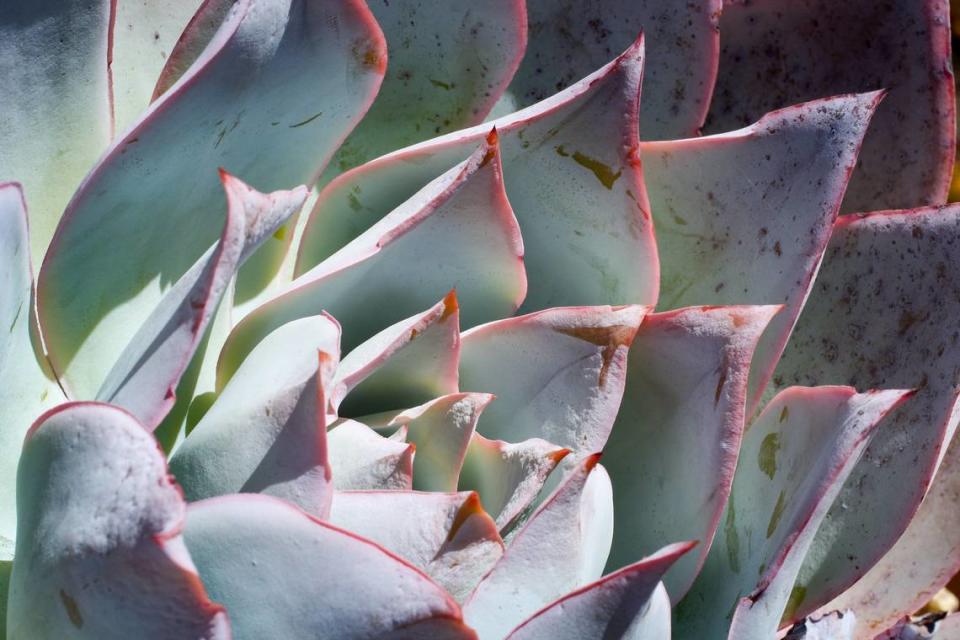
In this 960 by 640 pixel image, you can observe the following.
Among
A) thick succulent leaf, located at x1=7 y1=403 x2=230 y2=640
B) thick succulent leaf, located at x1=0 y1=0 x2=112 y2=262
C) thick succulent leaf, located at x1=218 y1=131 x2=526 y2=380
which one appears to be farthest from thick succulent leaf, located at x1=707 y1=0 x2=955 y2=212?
thick succulent leaf, located at x1=7 y1=403 x2=230 y2=640

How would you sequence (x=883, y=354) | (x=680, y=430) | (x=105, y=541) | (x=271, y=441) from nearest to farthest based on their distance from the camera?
(x=105, y=541)
(x=271, y=441)
(x=680, y=430)
(x=883, y=354)

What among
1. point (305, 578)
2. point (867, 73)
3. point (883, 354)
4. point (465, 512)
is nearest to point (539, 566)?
point (465, 512)

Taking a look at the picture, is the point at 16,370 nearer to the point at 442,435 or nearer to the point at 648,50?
the point at 442,435

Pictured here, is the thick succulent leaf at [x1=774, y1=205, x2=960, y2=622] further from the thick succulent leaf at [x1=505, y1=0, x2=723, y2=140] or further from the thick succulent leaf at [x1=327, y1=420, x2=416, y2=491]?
the thick succulent leaf at [x1=327, y1=420, x2=416, y2=491]

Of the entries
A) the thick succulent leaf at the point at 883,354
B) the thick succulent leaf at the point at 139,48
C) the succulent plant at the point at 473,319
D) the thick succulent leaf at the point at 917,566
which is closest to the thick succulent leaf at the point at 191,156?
the succulent plant at the point at 473,319

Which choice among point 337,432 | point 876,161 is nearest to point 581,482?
point 337,432

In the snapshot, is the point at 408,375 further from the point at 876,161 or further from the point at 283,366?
the point at 876,161

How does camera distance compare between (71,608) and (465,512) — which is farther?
(465,512)
